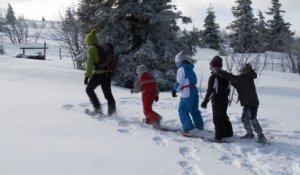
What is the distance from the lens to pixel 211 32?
53.3m

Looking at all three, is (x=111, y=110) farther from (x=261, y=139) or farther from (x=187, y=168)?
(x=187, y=168)

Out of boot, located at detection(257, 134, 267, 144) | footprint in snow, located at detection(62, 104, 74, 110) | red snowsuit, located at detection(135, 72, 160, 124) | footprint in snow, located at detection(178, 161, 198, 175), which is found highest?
red snowsuit, located at detection(135, 72, 160, 124)

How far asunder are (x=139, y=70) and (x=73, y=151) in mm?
2986

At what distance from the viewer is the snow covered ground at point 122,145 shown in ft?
17.6

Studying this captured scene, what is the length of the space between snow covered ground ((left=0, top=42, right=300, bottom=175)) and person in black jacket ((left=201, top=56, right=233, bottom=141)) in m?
0.28

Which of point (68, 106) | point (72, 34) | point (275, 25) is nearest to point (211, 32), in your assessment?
point (275, 25)

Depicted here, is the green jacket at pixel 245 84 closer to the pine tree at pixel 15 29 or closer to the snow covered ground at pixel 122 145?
the snow covered ground at pixel 122 145

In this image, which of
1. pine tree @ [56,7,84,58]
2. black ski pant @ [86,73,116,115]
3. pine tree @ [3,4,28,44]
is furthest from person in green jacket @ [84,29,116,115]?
pine tree @ [3,4,28,44]

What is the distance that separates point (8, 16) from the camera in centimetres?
Result: 7688

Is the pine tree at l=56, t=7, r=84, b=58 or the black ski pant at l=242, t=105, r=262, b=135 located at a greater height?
the pine tree at l=56, t=7, r=84, b=58

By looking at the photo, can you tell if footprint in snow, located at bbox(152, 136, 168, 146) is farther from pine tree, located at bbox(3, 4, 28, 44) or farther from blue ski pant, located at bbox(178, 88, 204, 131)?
pine tree, located at bbox(3, 4, 28, 44)

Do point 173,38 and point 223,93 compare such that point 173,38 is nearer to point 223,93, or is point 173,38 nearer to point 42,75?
point 42,75

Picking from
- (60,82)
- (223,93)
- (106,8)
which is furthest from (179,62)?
(106,8)

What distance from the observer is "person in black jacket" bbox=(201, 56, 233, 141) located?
23.5 feet
